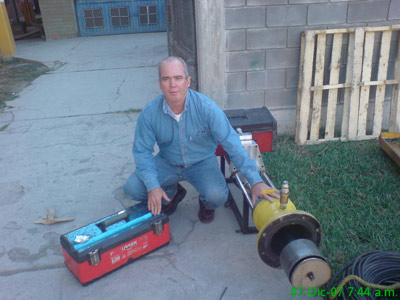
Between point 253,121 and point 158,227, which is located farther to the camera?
point 253,121

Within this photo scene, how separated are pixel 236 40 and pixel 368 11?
1542mm

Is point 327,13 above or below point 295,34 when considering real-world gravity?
above

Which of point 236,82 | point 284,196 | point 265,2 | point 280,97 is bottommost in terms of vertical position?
point 280,97

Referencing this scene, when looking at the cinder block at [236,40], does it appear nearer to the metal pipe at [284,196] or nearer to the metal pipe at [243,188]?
the metal pipe at [243,188]

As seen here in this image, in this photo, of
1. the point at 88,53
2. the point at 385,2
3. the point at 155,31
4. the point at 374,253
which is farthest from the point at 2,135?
the point at 155,31

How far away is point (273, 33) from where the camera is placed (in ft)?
13.9

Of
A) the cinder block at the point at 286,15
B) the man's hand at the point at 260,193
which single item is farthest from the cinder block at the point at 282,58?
the man's hand at the point at 260,193

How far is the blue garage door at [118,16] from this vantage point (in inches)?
551

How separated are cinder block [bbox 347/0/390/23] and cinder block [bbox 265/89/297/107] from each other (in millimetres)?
1030

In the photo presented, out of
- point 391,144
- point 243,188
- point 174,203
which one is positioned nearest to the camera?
point 243,188

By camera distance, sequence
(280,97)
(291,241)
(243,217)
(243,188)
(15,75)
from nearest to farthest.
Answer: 1. (291,241)
2. (243,188)
3. (243,217)
4. (280,97)
5. (15,75)
